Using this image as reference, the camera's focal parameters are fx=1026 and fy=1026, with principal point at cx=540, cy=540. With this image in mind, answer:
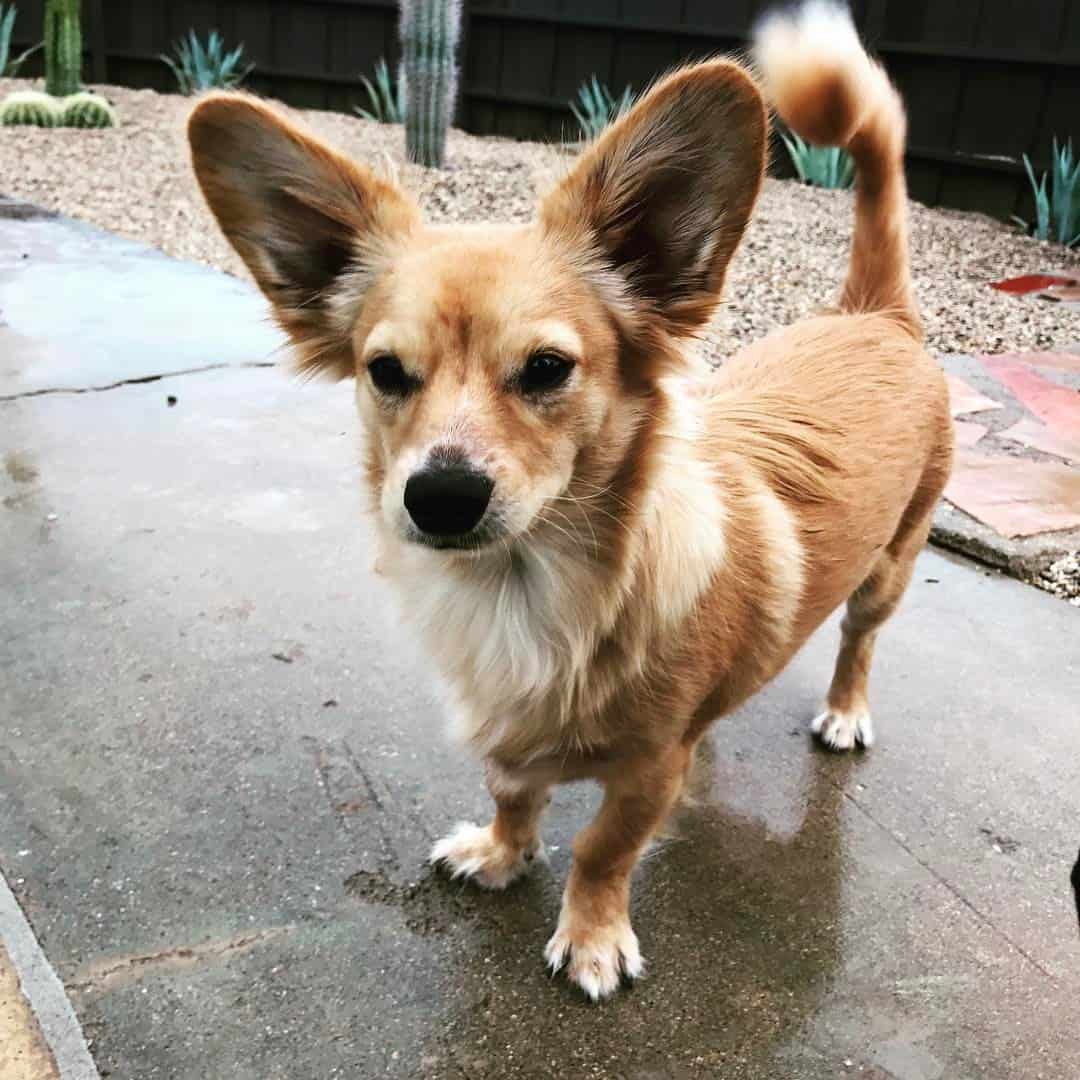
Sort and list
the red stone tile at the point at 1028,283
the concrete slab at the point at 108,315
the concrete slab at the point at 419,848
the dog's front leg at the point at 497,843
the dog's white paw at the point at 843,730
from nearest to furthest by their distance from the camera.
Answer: the concrete slab at the point at 419,848 < the dog's front leg at the point at 497,843 < the dog's white paw at the point at 843,730 < the concrete slab at the point at 108,315 < the red stone tile at the point at 1028,283

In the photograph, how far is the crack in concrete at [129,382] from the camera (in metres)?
3.99

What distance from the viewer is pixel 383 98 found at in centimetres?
1035

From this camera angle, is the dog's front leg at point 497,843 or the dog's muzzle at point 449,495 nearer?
the dog's muzzle at point 449,495

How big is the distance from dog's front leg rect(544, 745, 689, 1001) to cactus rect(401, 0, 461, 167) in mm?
6906

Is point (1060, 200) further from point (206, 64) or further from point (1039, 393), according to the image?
point (206, 64)

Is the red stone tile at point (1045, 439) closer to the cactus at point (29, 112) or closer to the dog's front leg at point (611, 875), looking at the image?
the dog's front leg at point (611, 875)

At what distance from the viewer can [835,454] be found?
2105 millimetres

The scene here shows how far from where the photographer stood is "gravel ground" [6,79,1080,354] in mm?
5516

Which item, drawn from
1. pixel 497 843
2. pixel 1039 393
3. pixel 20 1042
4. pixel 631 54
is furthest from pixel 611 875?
pixel 631 54

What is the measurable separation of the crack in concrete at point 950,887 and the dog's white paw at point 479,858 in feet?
2.59

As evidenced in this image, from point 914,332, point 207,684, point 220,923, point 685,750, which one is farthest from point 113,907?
point 914,332

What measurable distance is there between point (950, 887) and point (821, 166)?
7133 mm

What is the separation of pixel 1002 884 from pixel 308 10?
11.1m

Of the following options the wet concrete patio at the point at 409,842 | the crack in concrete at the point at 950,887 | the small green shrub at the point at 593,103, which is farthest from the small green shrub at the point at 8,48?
the crack in concrete at the point at 950,887
